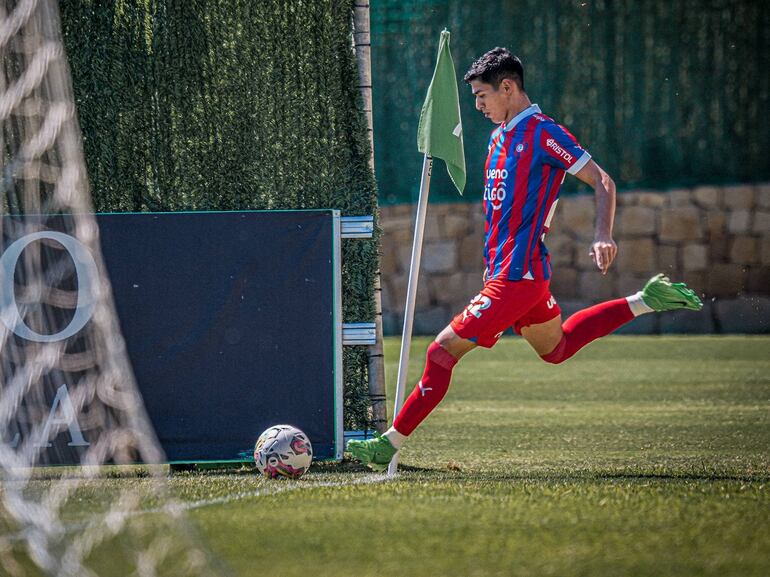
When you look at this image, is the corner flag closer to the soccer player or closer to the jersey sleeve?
the soccer player

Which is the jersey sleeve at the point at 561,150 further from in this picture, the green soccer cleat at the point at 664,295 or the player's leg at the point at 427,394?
the player's leg at the point at 427,394

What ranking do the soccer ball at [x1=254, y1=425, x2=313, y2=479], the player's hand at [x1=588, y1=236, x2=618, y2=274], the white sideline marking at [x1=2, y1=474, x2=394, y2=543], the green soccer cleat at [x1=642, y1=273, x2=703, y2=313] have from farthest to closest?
the green soccer cleat at [x1=642, y1=273, x2=703, y2=313] → the soccer ball at [x1=254, y1=425, x2=313, y2=479] → the player's hand at [x1=588, y1=236, x2=618, y2=274] → the white sideline marking at [x1=2, y1=474, x2=394, y2=543]

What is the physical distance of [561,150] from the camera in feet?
18.3

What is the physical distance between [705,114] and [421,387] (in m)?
9.86

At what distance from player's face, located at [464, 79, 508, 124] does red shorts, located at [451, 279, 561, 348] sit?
31.1 inches

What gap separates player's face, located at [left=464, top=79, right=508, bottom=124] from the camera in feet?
18.9

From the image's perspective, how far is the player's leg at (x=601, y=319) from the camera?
595cm

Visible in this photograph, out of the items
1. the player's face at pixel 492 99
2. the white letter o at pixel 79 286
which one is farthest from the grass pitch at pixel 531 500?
the player's face at pixel 492 99

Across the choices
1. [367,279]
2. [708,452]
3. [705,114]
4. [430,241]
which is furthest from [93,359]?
[705,114]

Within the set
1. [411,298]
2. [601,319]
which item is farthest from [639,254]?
[411,298]

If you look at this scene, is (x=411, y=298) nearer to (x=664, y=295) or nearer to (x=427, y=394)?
(x=427, y=394)

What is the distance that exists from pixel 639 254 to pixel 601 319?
8.68 metres

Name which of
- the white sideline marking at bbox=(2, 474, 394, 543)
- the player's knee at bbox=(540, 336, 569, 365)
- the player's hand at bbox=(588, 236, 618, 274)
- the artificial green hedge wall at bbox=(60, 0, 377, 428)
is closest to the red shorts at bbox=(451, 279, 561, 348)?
the player's hand at bbox=(588, 236, 618, 274)

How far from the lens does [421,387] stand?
5.65 metres
